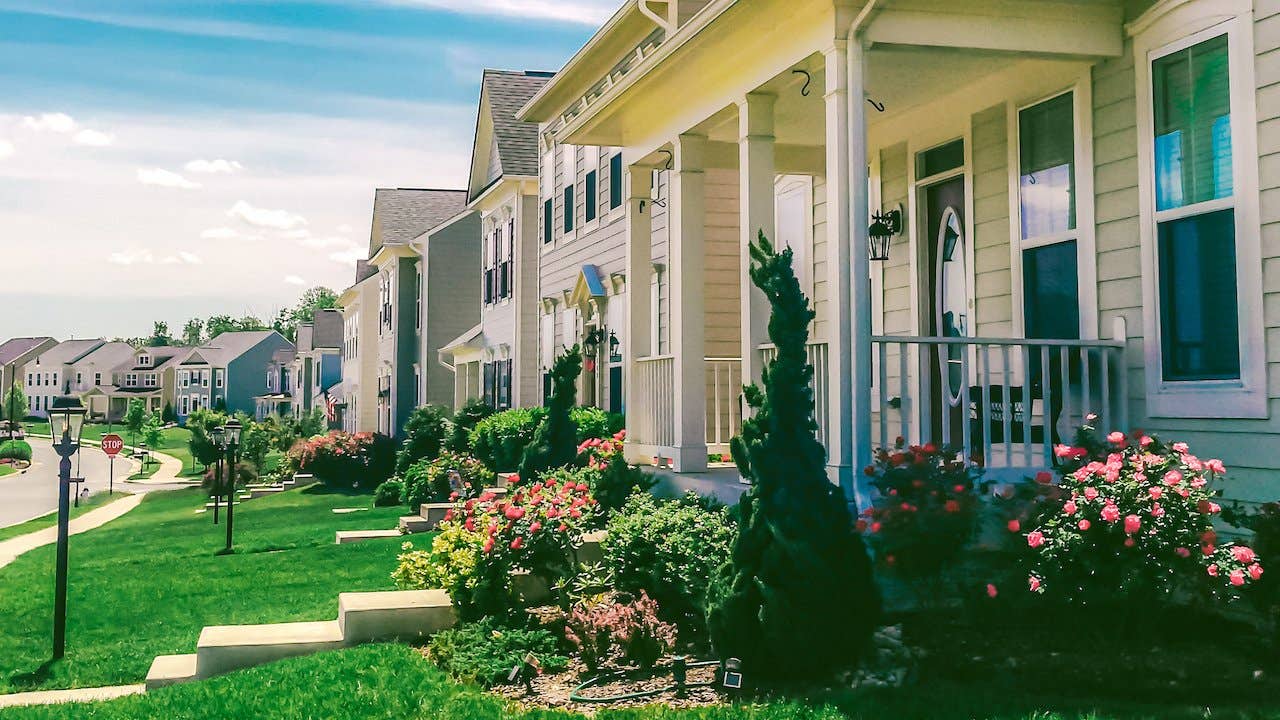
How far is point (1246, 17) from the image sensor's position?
253 inches

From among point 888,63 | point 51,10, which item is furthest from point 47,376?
point 888,63

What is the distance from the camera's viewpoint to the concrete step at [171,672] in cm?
752

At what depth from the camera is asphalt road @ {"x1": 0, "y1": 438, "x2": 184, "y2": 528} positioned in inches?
1590

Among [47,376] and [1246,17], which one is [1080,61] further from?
[47,376]

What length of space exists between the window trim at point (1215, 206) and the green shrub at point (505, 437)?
10061mm

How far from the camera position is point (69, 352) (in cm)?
11750

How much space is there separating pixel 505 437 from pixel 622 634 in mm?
10733

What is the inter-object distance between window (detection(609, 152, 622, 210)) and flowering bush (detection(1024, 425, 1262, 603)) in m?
11.3

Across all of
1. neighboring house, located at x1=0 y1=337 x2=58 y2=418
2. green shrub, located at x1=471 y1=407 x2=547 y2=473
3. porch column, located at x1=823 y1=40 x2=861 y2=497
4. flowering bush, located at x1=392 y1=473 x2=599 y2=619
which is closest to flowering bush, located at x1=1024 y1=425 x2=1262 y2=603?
porch column, located at x1=823 y1=40 x2=861 y2=497

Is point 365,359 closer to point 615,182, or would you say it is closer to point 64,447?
point 615,182

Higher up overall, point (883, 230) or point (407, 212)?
point (407, 212)

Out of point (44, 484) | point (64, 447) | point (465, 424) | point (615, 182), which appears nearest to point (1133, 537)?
point (64, 447)

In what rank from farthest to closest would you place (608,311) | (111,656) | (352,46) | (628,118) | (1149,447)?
(608,311) → (352,46) → (628,118) → (111,656) → (1149,447)

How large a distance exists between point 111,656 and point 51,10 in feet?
30.0
